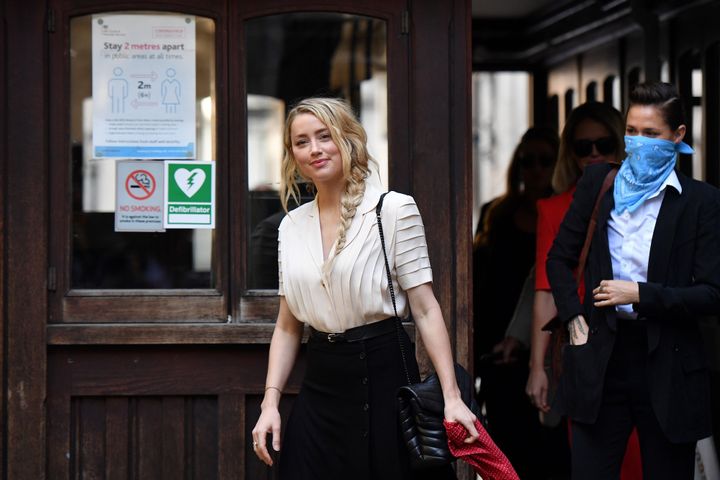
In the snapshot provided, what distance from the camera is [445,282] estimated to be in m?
5.33

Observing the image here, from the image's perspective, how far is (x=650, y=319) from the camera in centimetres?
460

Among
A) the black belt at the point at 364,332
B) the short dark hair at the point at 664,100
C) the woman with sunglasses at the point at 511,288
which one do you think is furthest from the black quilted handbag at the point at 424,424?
the woman with sunglasses at the point at 511,288

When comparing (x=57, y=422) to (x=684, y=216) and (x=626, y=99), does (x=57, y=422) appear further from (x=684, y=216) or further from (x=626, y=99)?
(x=626, y=99)

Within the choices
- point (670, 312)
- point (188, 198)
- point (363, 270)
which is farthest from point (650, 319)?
point (188, 198)

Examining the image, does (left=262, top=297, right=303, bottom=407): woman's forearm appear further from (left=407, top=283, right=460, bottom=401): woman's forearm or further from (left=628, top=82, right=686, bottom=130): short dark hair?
(left=628, top=82, right=686, bottom=130): short dark hair

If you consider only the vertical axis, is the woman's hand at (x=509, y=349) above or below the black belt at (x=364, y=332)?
below

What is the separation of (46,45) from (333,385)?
207 centimetres

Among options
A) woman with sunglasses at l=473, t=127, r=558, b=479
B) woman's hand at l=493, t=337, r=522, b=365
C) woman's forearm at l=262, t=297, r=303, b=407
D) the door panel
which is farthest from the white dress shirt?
woman with sunglasses at l=473, t=127, r=558, b=479

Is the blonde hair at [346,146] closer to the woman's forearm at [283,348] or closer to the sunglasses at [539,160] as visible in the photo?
the woman's forearm at [283,348]

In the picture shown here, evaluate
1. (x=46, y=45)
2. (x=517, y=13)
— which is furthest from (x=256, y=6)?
(x=517, y=13)

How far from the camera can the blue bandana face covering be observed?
15.1 ft

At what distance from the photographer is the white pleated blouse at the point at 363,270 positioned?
4.23 meters

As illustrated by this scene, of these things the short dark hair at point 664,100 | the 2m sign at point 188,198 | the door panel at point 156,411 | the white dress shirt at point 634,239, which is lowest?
the door panel at point 156,411

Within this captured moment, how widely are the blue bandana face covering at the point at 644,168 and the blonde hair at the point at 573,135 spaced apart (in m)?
1.09
